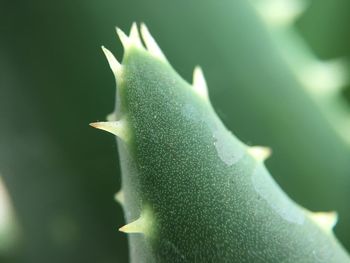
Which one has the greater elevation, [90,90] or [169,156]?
[90,90]

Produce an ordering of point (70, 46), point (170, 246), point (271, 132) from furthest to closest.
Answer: point (271, 132) → point (70, 46) → point (170, 246)

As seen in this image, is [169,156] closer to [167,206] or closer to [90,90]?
[167,206]

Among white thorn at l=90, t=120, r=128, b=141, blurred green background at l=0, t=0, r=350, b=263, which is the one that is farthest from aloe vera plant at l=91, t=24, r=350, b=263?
blurred green background at l=0, t=0, r=350, b=263

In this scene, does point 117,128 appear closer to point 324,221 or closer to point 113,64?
point 113,64

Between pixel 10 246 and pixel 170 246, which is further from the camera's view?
pixel 10 246

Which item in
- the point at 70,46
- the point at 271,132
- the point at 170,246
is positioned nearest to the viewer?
the point at 170,246

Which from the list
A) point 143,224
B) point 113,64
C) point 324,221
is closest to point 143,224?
point 143,224

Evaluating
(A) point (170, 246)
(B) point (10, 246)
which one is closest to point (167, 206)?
(A) point (170, 246)
